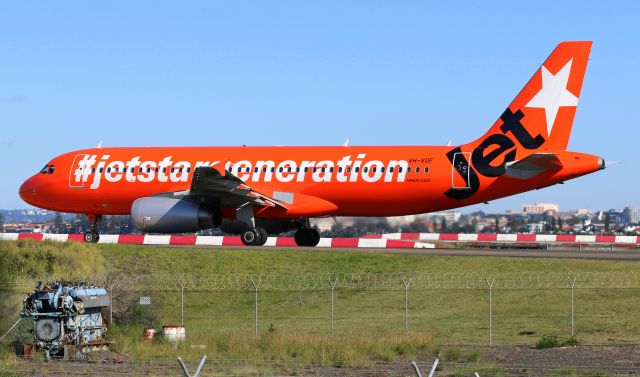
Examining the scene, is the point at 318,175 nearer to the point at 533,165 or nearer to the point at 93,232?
the point at 533,165

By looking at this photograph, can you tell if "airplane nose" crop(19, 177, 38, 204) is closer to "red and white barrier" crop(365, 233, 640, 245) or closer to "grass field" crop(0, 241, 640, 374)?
"grass field" crop(0, 241, 640, 374)

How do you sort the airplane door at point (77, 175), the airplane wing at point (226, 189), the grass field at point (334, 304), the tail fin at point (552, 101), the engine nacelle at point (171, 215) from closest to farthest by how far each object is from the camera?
the grass field at point (334, 304) < the tail fin at point (552, 101) < the airplane wing at point (226, 189) < the engine nacelle at point (171, 215) < the airplane door at point (77, 175)

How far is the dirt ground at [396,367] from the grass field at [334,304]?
0.70 metres

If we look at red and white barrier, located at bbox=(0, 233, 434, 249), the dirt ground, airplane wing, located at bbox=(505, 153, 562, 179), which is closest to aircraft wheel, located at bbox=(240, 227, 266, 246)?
red and white barrier, located at bbox=(0, 233, 434, 249)

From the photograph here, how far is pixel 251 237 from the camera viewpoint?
43.7 meters

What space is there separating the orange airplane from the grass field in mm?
1965

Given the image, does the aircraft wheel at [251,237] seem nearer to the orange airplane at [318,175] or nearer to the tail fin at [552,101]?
the orange airplane at [318,175]

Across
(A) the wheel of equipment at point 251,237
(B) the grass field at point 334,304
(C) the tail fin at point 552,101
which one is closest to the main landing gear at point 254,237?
(A) the wheel of equipment at point 251,237

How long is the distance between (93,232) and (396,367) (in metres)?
28.7

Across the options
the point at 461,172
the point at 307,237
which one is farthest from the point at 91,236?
the point at 461,172

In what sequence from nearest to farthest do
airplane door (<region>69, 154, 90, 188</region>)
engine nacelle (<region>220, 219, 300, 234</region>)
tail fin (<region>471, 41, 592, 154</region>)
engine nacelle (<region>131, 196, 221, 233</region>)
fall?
tail fin (<region>471, 41, 592, 154</region>) < engine nacelle (<region>131, 196, 221, 233</region>) < engine nacelle (<region>220, 219, 300, 234</region>) < airplane door (<region>69, 154, 90, 188</region>)

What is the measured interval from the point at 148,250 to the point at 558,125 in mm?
17085

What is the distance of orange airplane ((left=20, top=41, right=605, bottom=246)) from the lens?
4069 centimetres

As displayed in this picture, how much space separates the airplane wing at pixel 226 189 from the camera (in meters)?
41.2
